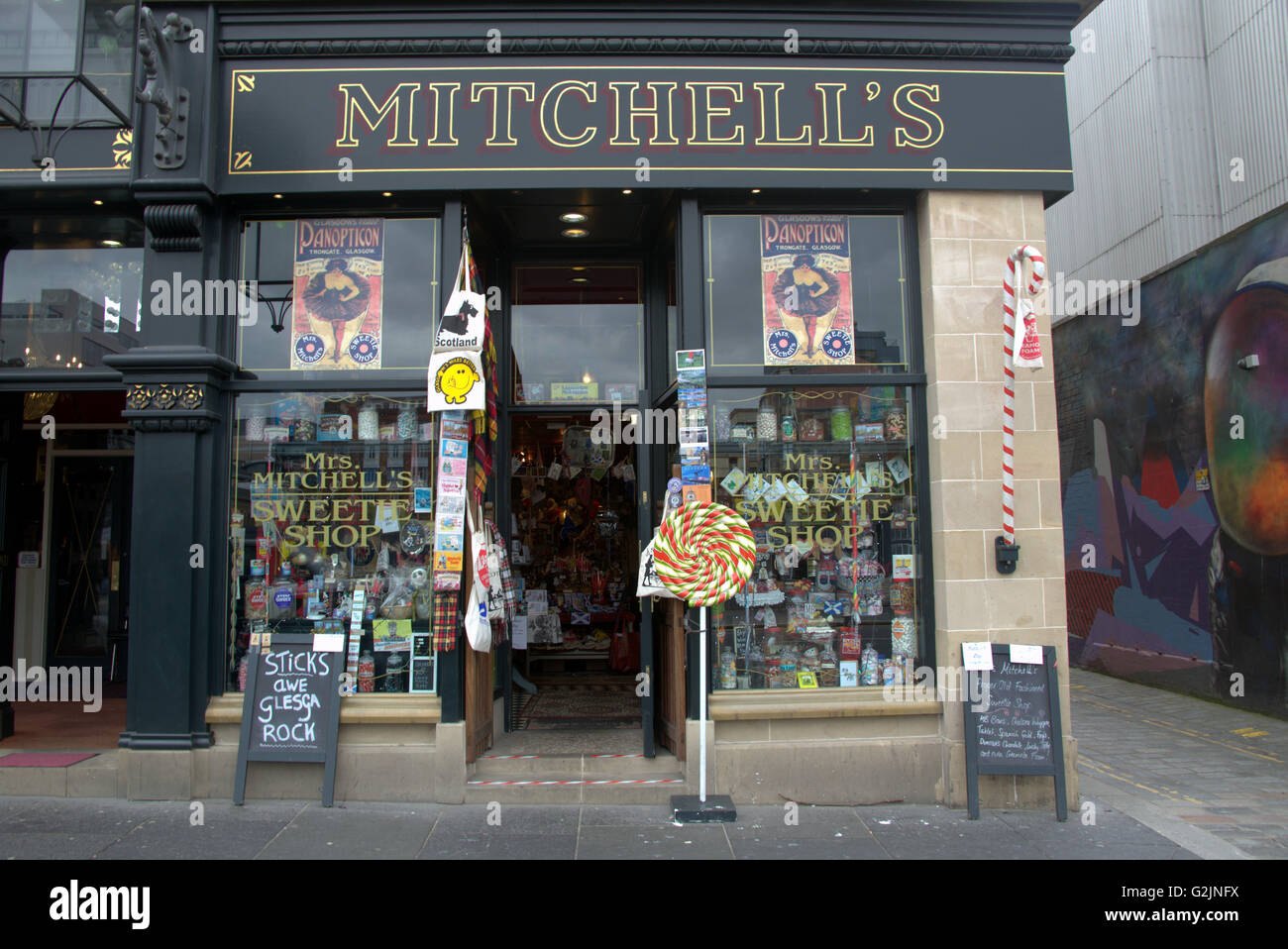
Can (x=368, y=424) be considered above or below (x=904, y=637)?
above

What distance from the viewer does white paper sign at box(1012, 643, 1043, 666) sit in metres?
5.92

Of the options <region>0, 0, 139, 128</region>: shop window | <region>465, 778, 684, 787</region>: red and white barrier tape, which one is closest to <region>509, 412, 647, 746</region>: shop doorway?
<region>465, 778, 684, 787</region>: red and white barrier tape

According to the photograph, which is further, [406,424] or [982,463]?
[406,424]

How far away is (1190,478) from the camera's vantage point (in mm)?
9844

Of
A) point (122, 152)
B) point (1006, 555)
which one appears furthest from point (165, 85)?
point (1006, 555)

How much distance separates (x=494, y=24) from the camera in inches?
249

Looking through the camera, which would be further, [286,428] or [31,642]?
[31,642]

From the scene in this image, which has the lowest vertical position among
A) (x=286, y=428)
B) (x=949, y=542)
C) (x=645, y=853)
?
(x=645, y=853)

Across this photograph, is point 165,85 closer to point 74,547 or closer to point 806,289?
point 806,289

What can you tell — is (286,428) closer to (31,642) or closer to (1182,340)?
(31,642)

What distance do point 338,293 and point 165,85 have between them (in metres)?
1.98

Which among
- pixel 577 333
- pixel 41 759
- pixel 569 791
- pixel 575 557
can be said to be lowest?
pixel 569 791

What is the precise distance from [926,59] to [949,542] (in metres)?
3.84

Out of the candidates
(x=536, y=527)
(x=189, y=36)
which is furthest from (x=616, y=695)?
(x=189, y=36)
